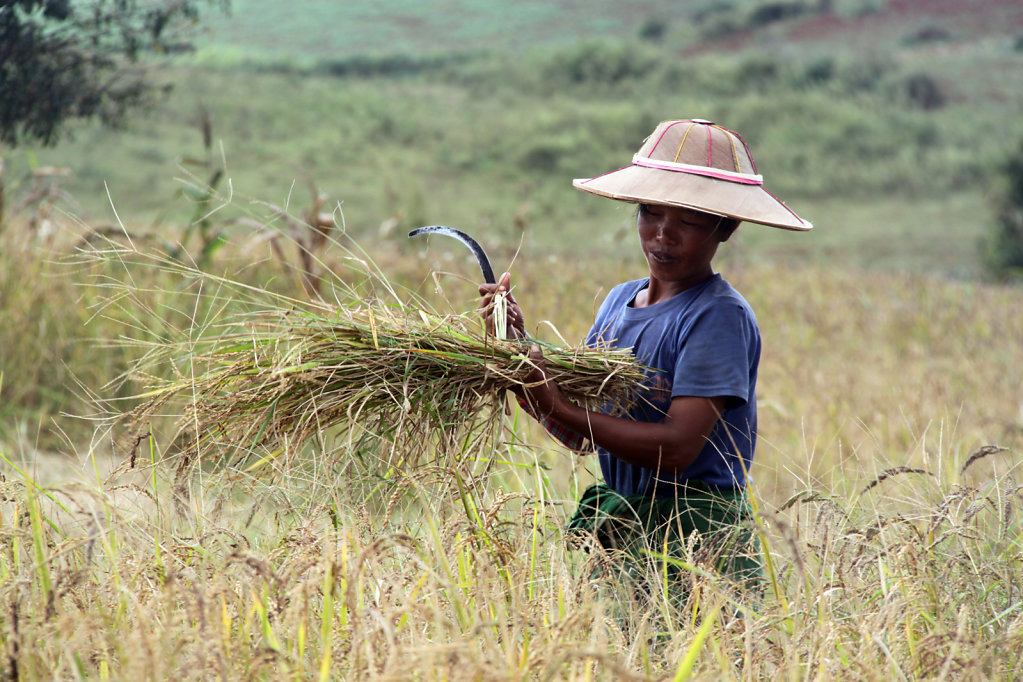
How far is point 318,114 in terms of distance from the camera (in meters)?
23.5

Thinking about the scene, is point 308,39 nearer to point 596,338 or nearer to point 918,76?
point 918,76

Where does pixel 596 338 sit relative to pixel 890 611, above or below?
above

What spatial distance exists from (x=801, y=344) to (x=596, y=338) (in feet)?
15.1

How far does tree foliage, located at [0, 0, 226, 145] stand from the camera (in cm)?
267

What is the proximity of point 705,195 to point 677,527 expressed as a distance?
708 millimetres

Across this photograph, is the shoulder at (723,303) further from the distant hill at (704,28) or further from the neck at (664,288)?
the distant hill at (704,28)

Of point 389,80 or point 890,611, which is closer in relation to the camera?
point 890,611

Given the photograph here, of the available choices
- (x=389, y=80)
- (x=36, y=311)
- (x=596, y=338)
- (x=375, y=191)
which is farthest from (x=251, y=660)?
(x=389, y=80)

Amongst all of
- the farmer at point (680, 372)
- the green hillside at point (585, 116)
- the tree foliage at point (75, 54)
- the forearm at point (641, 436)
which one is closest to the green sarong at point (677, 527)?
the farmer at point (680, 372)

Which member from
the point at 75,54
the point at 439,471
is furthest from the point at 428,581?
the point at 75,54

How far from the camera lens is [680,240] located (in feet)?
5.83

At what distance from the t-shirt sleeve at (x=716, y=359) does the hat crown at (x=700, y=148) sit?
315 mm

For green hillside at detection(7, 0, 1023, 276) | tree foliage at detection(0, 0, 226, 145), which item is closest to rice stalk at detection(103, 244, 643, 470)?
tree foliage at detection(0, 0, 226, 145)

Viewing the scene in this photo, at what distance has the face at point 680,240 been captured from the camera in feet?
5.82
